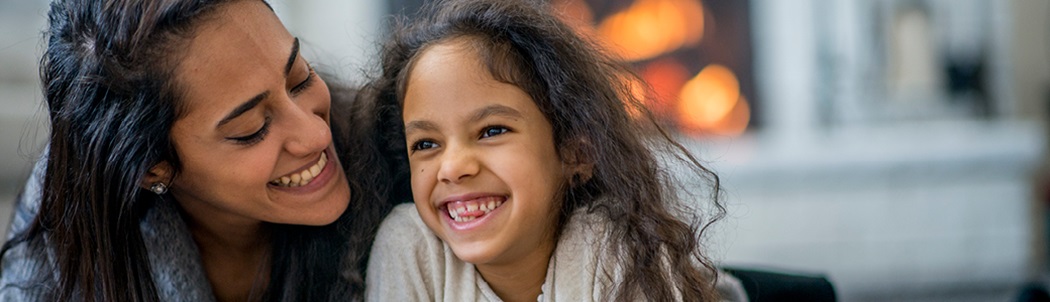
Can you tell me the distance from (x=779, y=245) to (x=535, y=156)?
6.73 feet

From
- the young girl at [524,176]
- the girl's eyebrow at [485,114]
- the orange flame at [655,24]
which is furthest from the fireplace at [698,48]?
the girl's eyebrow at [485,114]

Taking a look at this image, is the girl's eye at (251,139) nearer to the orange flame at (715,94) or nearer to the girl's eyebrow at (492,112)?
the girl's eyebrow at (492,112)

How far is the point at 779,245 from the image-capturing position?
9.84 feet

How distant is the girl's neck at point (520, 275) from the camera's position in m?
1.16

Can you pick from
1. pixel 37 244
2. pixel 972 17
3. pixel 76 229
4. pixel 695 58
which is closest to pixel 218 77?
pixel 76 229

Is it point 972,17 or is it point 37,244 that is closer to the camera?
point 37,244

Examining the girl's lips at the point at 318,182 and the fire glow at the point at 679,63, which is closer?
the girl's lips at the point at 318,182

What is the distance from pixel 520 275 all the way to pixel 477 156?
0.57 ft

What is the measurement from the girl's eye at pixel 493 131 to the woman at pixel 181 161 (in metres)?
0.18

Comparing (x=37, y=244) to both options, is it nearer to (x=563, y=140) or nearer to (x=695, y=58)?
(x=563, y=140)

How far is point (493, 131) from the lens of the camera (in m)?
1.09

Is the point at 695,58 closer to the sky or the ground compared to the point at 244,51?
closer to the ground

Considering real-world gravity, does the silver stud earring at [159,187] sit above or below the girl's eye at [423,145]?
below

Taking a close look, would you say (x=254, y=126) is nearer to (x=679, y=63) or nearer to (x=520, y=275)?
(x=520, y=275)
